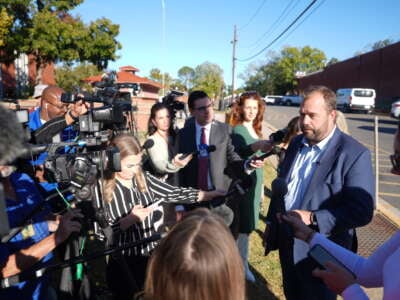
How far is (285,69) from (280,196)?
68.5 meters

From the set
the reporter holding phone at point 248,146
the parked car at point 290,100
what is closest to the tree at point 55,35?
the reporter holding phone at point 248,146

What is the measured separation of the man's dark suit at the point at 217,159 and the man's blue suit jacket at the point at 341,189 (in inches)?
36.9

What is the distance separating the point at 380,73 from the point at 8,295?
1388 inches

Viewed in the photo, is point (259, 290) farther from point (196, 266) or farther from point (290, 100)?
point (290, 100)

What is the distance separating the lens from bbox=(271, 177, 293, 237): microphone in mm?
2182

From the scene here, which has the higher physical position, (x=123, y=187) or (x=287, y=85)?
(x=287, y=85)

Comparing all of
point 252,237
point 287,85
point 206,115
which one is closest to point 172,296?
point 206,115

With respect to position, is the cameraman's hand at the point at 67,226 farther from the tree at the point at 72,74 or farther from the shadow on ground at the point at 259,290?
the tree at the point at 72,74

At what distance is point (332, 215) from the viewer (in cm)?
194

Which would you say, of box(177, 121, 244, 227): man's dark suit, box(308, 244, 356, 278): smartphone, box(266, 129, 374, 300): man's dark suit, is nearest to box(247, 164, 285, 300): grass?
box(177, 121, 244, 227): man's dark suit

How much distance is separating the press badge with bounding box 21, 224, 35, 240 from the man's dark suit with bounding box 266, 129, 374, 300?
162 centimetres

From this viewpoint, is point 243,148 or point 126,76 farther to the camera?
point 126,76

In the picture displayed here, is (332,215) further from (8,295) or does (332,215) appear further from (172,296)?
(8,295)

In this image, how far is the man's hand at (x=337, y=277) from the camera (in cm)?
133
